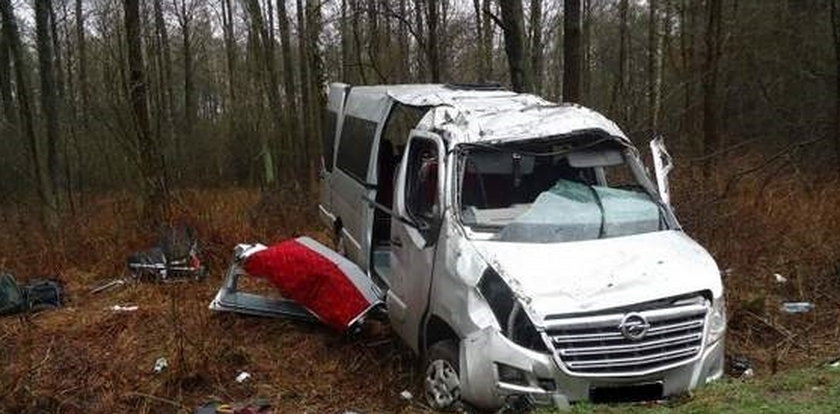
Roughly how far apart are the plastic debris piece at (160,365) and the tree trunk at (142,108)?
3666mm

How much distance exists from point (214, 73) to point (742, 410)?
4069 cm

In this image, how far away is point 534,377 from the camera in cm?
426

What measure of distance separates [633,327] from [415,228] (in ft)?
6.32

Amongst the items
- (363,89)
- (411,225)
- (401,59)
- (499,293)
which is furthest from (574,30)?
(401,59)

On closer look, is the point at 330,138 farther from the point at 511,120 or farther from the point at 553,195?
the point at 553,195

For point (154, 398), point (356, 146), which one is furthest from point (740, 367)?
point (154, 398)

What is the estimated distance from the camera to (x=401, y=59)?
74.3 ft

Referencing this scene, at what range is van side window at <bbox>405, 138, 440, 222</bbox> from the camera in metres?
5.79

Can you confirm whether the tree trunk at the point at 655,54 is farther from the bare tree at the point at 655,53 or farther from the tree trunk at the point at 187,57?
the tree trunk at the point at 187,57

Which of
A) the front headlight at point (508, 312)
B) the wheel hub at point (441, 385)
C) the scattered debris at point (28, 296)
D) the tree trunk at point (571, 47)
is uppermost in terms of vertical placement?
the tree trunk at point (571, 47)

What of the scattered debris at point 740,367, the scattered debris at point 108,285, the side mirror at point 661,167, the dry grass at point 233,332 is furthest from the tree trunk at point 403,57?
the scattered debris at point 740,367

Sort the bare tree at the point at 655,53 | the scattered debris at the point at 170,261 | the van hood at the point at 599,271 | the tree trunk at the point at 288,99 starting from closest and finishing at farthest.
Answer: the van hood at the point at 599,271, the scattered debris at the point at 170,261, the bare tree at the point at 655,53, the tree trunk at the point at 288,99

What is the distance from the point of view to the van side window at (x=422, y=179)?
579 cm

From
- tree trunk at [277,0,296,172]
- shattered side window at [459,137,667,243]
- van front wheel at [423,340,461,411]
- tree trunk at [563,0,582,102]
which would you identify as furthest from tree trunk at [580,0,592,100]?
van front wheel at [423,340,461,411]
